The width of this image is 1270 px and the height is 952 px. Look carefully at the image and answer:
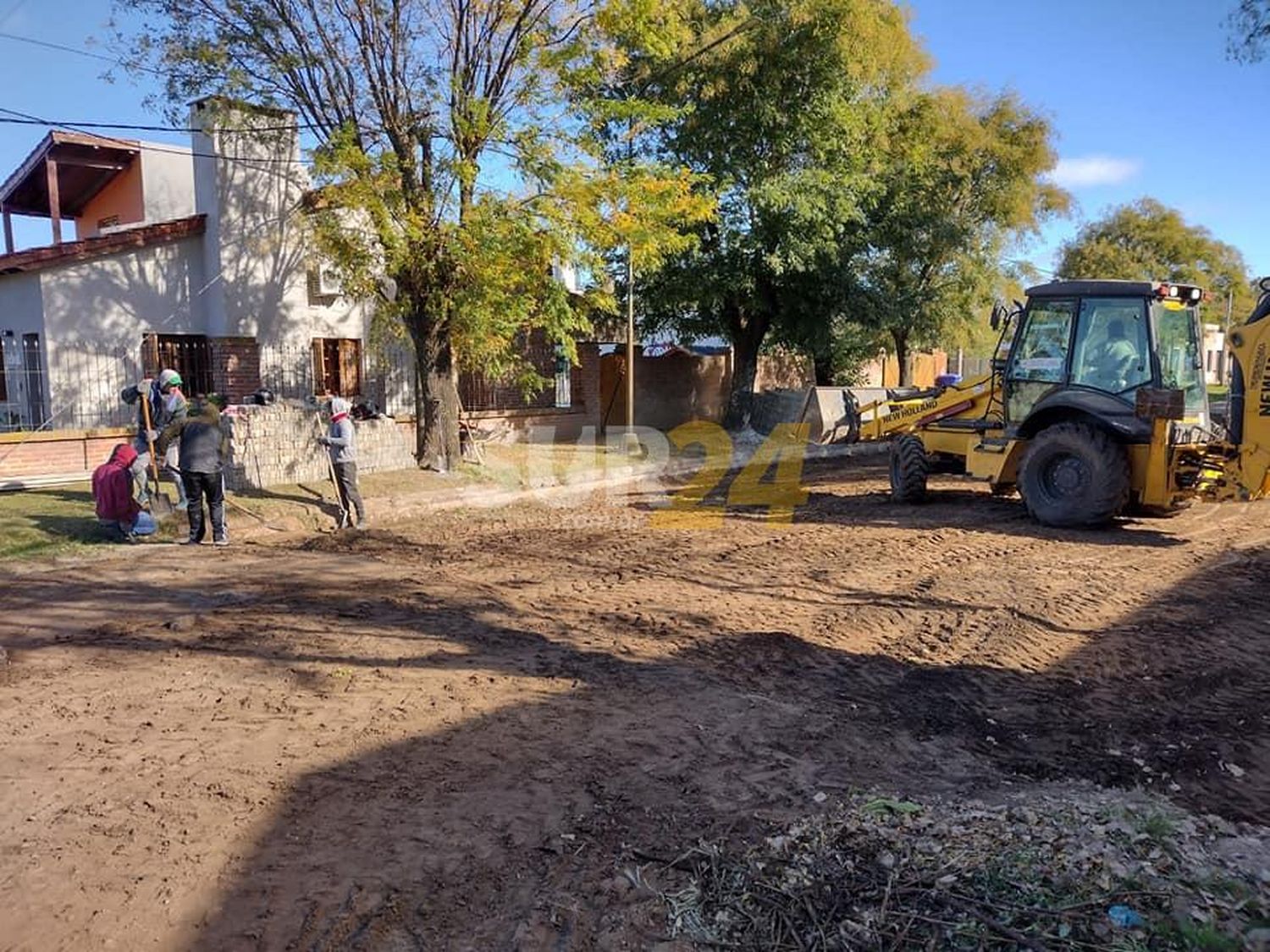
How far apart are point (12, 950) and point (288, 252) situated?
48.4ft

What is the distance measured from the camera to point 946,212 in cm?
2092

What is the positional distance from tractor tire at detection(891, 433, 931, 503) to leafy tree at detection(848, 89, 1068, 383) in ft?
26.3

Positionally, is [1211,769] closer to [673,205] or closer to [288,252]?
[673,205]

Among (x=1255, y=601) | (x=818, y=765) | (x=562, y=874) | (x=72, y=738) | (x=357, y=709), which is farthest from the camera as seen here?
(x=1255, y=601)

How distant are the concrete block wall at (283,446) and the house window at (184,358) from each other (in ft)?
9.62

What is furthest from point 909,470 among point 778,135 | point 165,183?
point 165,183

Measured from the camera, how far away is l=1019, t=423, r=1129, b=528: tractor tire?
32.2 feet

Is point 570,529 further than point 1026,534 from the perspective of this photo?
Yes

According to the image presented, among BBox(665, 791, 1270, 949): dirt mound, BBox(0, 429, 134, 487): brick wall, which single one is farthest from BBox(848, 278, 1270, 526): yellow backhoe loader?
BBox(0, 429, 134, 487): brick wall

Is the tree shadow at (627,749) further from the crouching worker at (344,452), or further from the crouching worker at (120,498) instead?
the crouching worker at (344,452)

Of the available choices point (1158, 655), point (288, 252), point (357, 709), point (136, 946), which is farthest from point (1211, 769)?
point (288, 252)

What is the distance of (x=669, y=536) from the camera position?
10.3 metres

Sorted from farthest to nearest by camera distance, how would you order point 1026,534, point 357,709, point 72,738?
point 1026,534, point 357,709, point 72,738

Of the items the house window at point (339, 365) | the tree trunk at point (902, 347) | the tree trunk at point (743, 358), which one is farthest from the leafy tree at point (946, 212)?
the house window at point (339, 365)
